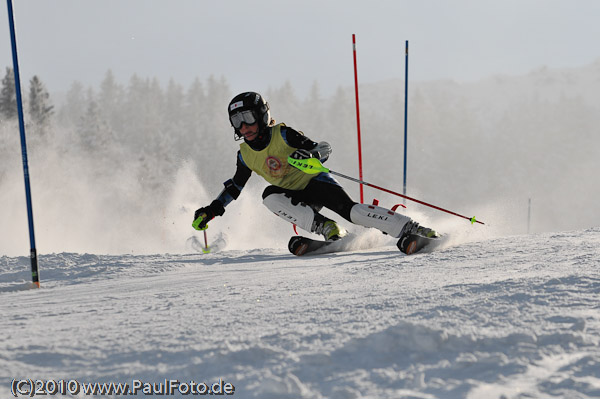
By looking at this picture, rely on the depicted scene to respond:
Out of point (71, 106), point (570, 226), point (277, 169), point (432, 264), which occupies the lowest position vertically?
point (570, 226)

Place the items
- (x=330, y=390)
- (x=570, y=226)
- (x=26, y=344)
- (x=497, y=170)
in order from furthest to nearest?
(x=497, y=170)
(x=570, y=226)
(x=26, y=344)
(x=330, y=390)

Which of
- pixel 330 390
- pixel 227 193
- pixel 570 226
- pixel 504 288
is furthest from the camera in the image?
pixel 570 226

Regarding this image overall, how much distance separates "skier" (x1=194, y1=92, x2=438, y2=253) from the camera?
4703 millimetres

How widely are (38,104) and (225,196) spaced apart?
31685 mm

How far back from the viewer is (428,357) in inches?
65.3

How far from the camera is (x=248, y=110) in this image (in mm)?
4797

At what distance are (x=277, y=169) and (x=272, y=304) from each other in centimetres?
268

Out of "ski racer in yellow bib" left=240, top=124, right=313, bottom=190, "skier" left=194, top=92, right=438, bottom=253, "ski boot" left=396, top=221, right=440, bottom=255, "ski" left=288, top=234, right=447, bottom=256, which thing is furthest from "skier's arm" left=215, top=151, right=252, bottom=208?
"ski boot" left=396, top=221, right=440, bottom=255

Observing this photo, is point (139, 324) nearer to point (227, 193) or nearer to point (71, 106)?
point (227, 193)

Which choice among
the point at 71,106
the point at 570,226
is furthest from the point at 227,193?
the point at 71,106

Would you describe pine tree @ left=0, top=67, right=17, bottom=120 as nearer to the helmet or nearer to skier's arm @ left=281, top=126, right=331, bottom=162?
the helmet

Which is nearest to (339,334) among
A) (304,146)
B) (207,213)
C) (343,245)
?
(304,146)

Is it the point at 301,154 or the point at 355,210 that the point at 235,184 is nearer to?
the point at 301,154

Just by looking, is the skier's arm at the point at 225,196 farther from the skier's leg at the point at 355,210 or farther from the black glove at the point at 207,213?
the skier's leg at the point at 355,210
